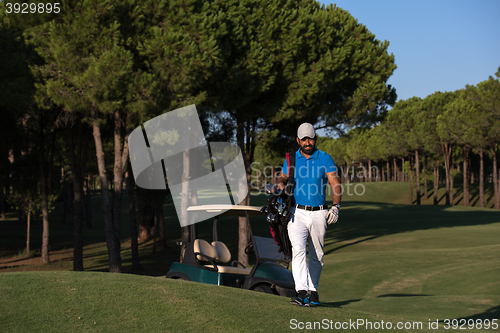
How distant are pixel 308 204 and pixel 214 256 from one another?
3467mm

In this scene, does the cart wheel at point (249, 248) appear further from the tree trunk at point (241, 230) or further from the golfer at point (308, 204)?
the tree trunk at point (241, 230)

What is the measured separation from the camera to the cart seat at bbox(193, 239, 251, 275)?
23.6 ft

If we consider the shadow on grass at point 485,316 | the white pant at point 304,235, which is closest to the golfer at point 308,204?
the white pant at point 304,235

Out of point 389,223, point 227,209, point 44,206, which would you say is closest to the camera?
point 227,209

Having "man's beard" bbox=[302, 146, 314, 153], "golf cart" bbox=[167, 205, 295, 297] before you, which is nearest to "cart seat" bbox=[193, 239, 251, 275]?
"golf cart" bbox=[167, 205, 295, 297]

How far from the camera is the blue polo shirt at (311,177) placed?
4.88 m

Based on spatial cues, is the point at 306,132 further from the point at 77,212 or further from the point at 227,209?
the point at 77,212

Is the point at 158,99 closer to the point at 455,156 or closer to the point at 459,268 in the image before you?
the point at 459,268

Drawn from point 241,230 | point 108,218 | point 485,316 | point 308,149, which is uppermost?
point 308,149

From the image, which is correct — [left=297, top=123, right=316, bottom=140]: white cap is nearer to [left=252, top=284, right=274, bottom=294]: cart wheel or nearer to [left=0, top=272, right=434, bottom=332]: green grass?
[left=0, top=272, right=434, bottom=332]: green grass

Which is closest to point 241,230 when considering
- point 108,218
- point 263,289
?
point 108,218

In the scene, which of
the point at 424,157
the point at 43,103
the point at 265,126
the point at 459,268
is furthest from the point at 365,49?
the point at 424,157

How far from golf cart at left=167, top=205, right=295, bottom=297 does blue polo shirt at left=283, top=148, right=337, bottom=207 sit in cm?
217

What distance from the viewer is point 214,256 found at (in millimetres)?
7848
